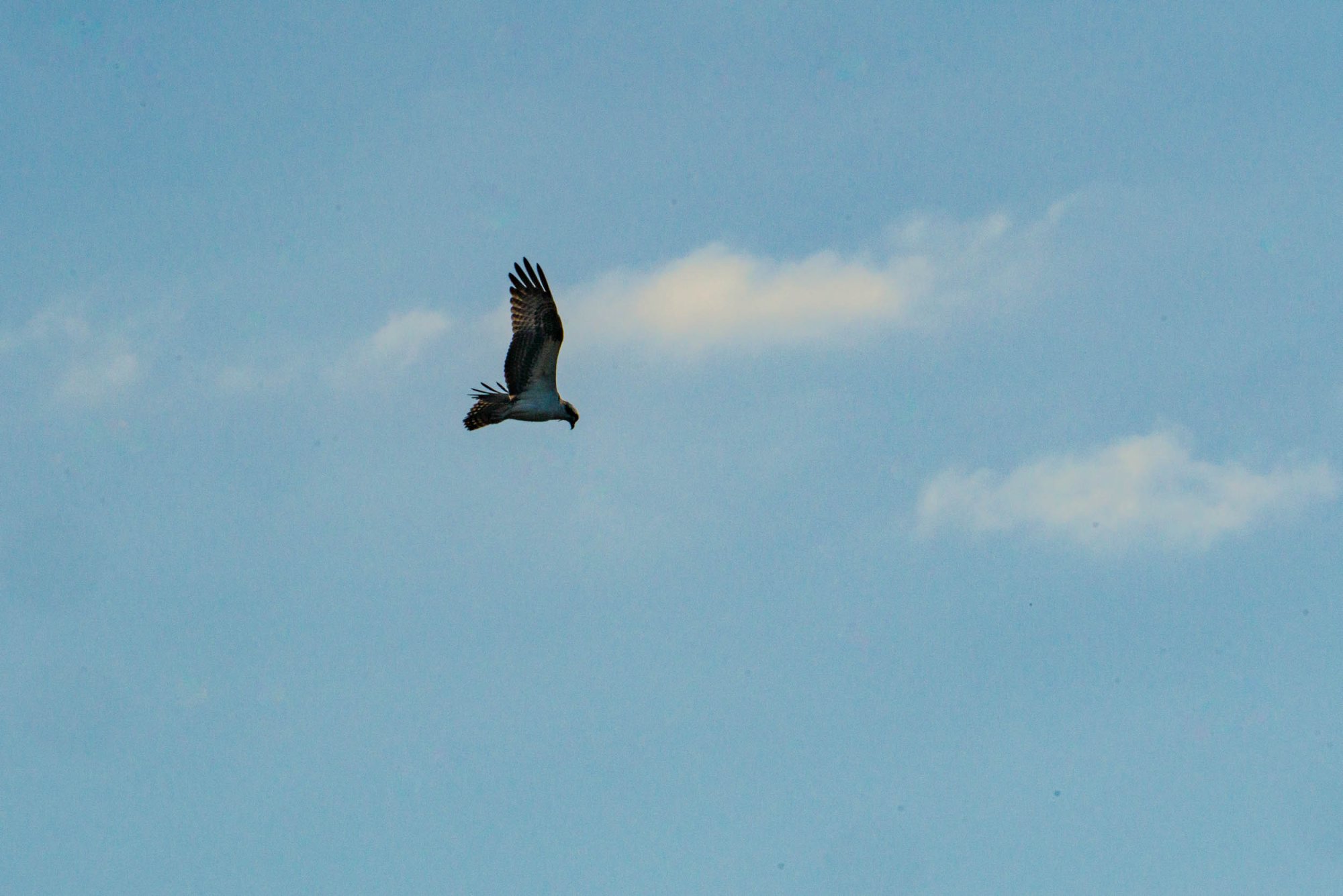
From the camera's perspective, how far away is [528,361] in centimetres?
12431

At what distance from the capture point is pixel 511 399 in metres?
125

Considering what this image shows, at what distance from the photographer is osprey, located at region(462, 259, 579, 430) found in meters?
124

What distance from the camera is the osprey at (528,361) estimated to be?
12406 centimetres

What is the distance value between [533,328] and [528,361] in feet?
2.89

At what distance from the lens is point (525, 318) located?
407 ft

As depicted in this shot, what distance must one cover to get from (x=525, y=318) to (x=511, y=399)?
2263 mm

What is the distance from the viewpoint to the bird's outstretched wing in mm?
124000

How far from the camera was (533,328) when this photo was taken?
124 m

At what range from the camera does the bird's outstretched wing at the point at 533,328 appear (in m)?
124
